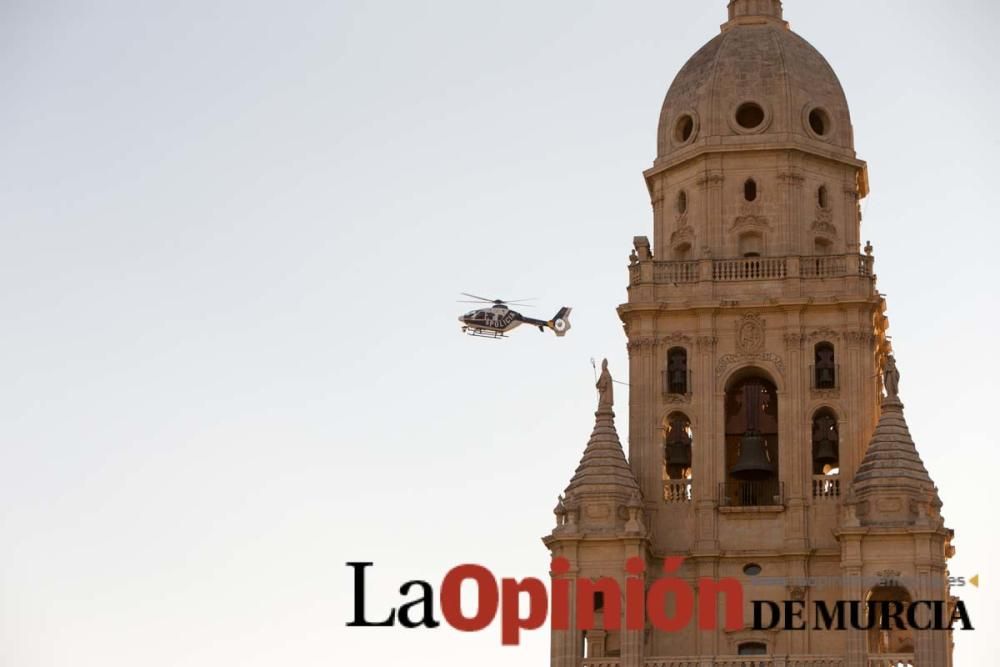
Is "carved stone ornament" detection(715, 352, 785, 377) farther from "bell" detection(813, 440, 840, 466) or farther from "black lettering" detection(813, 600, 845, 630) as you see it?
"black lettering" detection(813, 600, 845, 630)

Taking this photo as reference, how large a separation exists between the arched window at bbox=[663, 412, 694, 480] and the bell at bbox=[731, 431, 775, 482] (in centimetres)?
155

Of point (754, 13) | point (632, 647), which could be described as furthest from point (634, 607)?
point (754, 13)

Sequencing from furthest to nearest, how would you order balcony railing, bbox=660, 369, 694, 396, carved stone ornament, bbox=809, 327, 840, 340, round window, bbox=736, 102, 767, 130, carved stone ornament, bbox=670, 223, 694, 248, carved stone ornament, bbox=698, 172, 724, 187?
round window, bbox=736, 102, 767, 130, carved stone ornament, bbox=670, 223, 694, 248, carved stone ornament, bbox=698, 172, 724, 187, balcony railing, bbox=660, 369, 694, 396, carved stone ornament, bbox=809, 327, 840, 340

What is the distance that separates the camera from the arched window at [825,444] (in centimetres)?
9706

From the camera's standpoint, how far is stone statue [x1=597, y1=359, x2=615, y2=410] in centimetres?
9706

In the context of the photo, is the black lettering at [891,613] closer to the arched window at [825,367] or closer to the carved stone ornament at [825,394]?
the carved stone ornament at [825,394]

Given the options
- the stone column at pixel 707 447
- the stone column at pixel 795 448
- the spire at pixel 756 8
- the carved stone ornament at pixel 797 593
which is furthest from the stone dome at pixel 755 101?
the carved stone ornament at pixel 797 593

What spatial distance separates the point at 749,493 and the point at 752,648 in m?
4.88

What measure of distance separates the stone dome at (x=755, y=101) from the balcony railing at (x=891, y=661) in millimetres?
16664

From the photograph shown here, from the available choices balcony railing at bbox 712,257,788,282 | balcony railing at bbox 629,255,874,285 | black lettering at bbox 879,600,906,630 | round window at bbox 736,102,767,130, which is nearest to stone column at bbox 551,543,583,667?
black lettering at bbox 879,600,906,630

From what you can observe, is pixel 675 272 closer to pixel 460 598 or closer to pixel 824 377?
pixel 824 377

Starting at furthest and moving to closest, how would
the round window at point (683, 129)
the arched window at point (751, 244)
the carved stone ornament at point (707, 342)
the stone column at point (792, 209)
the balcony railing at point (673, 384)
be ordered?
the round window at point (683, 129)
the arched window at point (751, 244)
the stone column at point (792, 209)
the carved stone ornament at point (707, 342)
the balcony railing at point (673, 384)

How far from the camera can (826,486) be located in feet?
317

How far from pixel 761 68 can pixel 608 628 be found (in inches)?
740
